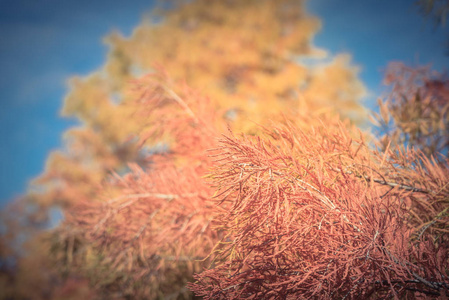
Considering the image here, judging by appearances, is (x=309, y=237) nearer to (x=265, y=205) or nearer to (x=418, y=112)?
(x=265, y=205)

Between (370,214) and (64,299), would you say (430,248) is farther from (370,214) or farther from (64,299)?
(64,299)

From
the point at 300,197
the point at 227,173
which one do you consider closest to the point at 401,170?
the point at 300,197

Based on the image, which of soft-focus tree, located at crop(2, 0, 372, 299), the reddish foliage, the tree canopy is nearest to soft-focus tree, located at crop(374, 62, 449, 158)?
the tree canopy

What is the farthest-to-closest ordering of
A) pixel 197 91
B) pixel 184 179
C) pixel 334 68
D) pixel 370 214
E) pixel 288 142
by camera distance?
pixel 334 68 < pixel 197 91 < pixel 184 179 < pixel 288 142 < pixel 370 214

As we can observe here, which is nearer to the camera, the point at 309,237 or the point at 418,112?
the point at 309,237

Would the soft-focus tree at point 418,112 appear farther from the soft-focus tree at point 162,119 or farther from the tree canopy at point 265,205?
the soft-focus tree at point 162,119

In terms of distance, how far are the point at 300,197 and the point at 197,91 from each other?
72 cm

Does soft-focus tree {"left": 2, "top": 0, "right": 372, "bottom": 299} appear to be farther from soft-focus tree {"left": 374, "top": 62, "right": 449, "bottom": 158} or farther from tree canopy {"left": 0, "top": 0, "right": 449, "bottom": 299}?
soft-focus tree {"left": 374, "top": 62, "right": 449, "bottom": 158}

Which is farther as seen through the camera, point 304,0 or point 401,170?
point 304,0

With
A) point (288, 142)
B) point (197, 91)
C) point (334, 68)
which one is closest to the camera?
point (288, 142)

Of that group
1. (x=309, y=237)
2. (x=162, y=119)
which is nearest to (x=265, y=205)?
(x=309, y=237)

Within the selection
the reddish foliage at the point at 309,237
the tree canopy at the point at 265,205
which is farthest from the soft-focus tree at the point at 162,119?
the reddish foliage at the point at 309,237

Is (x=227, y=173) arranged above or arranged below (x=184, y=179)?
below

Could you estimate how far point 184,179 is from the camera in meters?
0.84
